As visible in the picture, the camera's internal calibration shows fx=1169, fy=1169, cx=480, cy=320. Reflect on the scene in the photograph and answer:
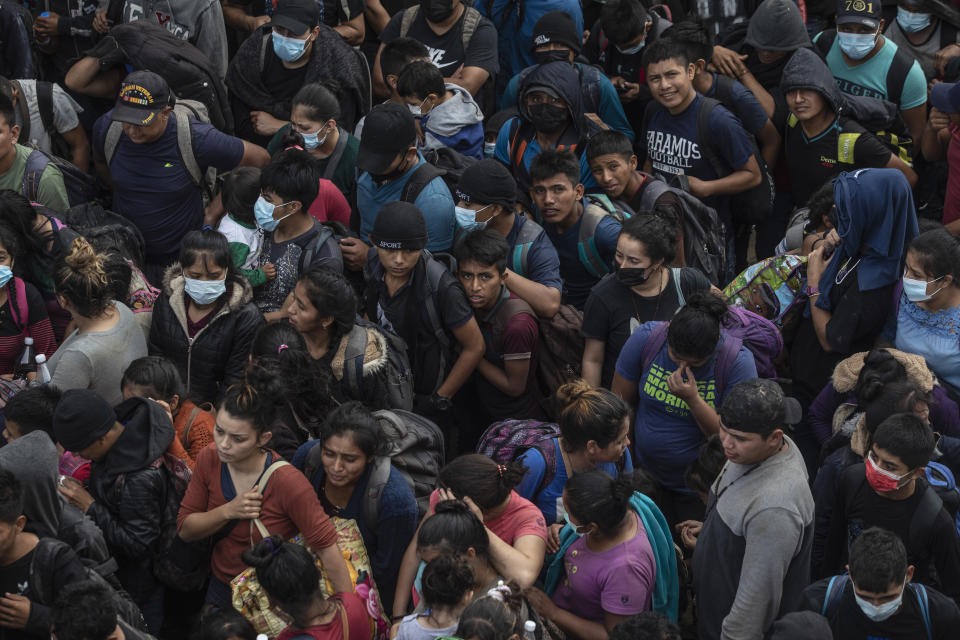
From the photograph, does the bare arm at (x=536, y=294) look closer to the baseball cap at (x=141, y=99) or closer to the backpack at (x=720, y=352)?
the backpack at (x=720, y=352)

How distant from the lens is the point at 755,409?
4617 mm

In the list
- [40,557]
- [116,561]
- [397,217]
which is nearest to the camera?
[40,557]

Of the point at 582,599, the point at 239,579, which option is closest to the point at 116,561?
the point at 239,579

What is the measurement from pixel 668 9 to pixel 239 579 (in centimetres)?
603

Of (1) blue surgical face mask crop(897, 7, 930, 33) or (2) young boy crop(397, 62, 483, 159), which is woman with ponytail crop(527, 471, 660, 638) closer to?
(2) young boy crop(397, 62, 483, 159)

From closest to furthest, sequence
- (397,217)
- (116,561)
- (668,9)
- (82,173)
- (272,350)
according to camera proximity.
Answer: (116,561) < (272,350) < (397,217) < (82,173) < (668,9)

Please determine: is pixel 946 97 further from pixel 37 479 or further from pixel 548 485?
pixel 37 479

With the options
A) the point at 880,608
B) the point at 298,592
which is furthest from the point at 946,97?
the point at 298,592

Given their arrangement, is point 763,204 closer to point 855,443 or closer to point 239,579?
point 855,443

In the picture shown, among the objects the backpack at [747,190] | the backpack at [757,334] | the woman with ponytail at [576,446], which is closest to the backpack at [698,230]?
the backpack at [747,190]

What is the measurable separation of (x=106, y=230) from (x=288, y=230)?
1.04 meters

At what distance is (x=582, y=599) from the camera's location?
188 inches

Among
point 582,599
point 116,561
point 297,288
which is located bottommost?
point 116,561

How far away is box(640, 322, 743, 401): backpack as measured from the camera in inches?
219
